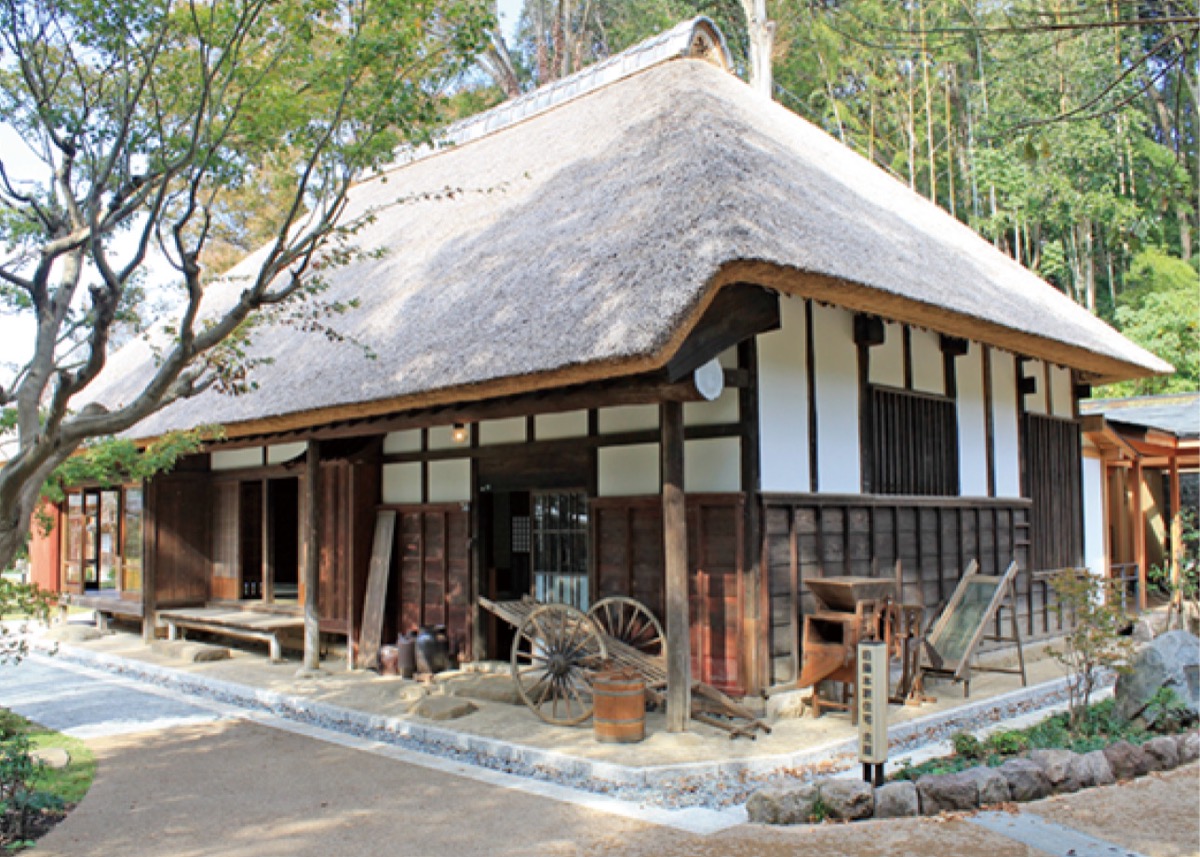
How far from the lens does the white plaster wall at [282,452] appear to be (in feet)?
39.0

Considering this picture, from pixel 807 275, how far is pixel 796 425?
161cm

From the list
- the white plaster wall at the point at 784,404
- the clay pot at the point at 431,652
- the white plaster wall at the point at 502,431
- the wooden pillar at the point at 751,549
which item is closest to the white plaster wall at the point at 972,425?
the white plaster wall at the point at 784,404

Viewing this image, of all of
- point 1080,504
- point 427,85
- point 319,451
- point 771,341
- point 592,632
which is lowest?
point 592,632

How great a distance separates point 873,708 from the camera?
18.1 ft

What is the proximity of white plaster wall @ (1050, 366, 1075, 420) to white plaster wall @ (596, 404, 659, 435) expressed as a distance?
20.7 ft

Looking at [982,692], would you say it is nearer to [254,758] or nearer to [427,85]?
[254,758]

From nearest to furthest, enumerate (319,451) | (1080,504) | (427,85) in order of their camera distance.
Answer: (427,85) < (319,451) < (1080,504)

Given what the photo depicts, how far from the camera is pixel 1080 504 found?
12344 millimetres

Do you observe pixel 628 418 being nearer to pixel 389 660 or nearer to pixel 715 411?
pixel 715 411

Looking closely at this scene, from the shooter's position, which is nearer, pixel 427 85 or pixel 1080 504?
pixel 427 85

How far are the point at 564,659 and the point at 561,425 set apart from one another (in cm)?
225

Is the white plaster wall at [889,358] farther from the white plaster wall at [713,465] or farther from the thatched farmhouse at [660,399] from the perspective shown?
the white plaster wall at [713,465]

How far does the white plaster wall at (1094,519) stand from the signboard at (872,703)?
27.3ft

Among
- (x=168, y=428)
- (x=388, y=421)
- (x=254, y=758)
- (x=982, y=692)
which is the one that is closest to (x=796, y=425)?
(x=982, y=692)
